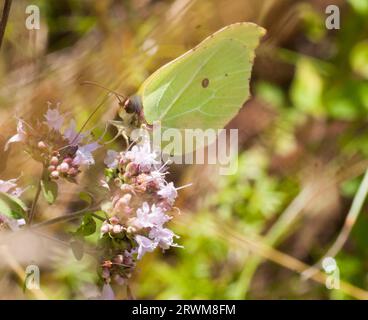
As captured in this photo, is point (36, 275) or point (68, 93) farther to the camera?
point (68, 93)

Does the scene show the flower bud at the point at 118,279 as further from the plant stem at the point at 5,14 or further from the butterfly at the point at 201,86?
the plant stem at the point at 5,14

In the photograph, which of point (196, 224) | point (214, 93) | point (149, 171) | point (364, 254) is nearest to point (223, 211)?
point (196, 224)

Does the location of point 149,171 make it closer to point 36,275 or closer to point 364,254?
point 36,275

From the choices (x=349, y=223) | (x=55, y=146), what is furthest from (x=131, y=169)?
(x=349, y=223)

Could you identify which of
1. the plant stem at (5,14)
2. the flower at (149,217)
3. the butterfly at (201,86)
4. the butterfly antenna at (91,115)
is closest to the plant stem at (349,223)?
the butterfly at (201,86)

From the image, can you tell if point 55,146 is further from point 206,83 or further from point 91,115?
point 206,83

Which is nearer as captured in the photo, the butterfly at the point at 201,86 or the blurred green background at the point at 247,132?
the butterfly at the point at 201,86
